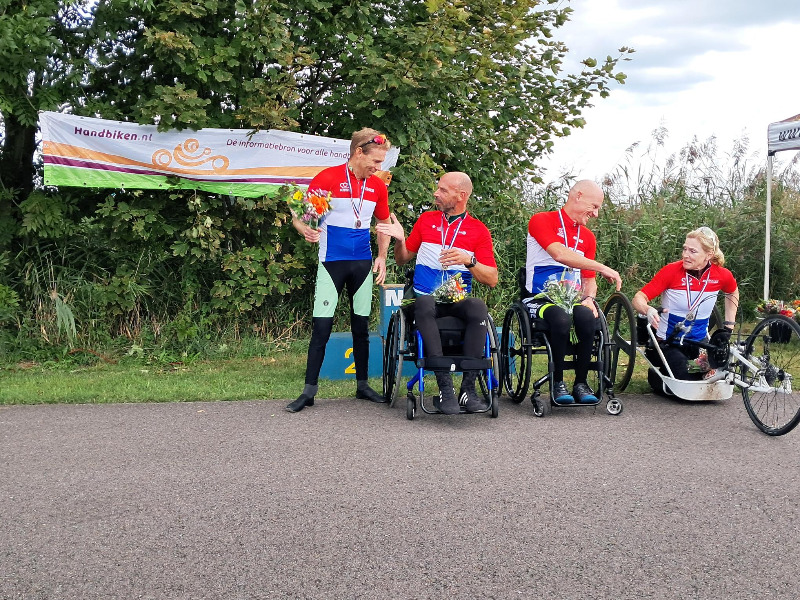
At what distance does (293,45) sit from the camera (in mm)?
8414

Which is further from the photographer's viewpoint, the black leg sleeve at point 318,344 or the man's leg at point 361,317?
the man's leg at point 361,317

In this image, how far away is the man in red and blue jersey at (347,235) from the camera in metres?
6.26

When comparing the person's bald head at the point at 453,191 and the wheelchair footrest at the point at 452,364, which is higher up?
the person's bald head at the point at 453,191

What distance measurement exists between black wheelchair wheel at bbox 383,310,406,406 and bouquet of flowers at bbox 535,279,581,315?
1.11 metres

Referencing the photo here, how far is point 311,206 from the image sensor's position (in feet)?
20.4

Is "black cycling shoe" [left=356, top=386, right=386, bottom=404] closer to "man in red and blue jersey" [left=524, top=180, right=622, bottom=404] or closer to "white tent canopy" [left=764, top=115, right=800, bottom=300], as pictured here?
"man in red and blue jersey" [left=524, top=180, right=622, bottom=404]

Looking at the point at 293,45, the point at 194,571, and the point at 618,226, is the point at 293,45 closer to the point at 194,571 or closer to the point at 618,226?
the point at 618,226

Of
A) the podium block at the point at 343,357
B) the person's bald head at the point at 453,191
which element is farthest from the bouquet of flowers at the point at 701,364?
the podium block at the point at 343,357

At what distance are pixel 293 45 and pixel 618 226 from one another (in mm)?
5254

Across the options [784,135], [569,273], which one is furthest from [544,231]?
[784,135]

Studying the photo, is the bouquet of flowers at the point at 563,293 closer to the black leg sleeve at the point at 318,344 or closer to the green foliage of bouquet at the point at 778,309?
the green foliage of bouquet at the point at 778,309

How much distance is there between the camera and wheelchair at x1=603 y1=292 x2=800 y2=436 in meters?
5.49

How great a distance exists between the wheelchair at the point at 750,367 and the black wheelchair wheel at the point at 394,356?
71.8 inches

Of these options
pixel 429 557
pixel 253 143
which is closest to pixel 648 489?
pixel 429 557
